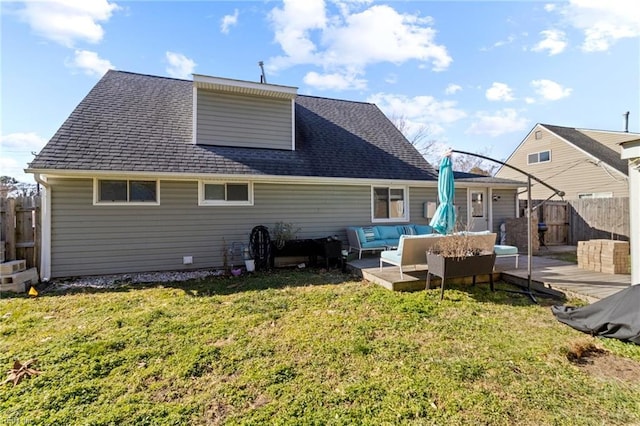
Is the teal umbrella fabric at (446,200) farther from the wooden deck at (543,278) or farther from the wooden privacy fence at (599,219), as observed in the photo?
the wooden privacy fence at (599,219)

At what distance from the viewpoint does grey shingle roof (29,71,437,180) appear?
7.21 m

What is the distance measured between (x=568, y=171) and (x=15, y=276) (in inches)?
905

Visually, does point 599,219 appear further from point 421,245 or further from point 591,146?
point 421,245

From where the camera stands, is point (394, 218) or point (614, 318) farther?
point (394, 218)

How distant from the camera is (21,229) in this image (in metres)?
6.58

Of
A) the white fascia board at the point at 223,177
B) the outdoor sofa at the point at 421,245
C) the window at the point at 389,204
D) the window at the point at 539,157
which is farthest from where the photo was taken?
the window at the point at 539,157

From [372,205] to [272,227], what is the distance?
3.29 m

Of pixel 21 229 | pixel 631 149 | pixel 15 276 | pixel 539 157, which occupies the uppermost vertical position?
pixel 539 157

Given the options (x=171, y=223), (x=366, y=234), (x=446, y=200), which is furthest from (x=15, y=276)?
(x=446, y=200)

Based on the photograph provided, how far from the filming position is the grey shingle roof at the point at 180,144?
7.21 metres

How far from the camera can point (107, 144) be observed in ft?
24.6

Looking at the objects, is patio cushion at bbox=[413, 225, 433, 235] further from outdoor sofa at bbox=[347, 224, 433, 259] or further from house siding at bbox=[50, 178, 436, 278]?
house siding at bbox=[50, 178, 436, 278]

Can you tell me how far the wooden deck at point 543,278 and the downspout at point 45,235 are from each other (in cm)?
699

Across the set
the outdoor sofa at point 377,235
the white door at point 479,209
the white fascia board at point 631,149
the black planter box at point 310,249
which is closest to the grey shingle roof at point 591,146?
the white door at point 479,209
